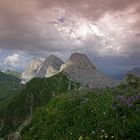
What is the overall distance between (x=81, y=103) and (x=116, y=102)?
1.72 m

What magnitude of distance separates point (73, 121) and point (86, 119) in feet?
2.35

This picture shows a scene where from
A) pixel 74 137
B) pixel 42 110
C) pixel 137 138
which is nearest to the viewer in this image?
pixel 137 138

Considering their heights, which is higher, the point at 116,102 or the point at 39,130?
the point at 116,102

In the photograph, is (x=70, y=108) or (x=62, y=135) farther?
(x=70, y=108)

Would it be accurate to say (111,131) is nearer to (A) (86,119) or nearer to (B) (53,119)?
(A) (86,119)

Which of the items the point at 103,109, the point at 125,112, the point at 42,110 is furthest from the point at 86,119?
the point at 42,110

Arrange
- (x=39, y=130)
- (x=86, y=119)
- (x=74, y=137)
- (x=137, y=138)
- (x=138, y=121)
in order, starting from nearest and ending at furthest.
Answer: (x=137, y=138) → (x=138, y=121) → (x=74, y=137) → (x=86, y=119) → (x=39, y=130)

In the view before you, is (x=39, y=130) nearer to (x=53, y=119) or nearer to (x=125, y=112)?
(x=53, y=119)

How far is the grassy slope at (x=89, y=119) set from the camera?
929 centimetres

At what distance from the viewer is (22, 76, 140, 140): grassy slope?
9.29 metres

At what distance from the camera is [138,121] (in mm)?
8898

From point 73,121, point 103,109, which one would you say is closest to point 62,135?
point 73,121

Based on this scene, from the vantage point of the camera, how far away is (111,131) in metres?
9.36

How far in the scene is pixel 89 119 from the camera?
Result: 1083 centimetres
